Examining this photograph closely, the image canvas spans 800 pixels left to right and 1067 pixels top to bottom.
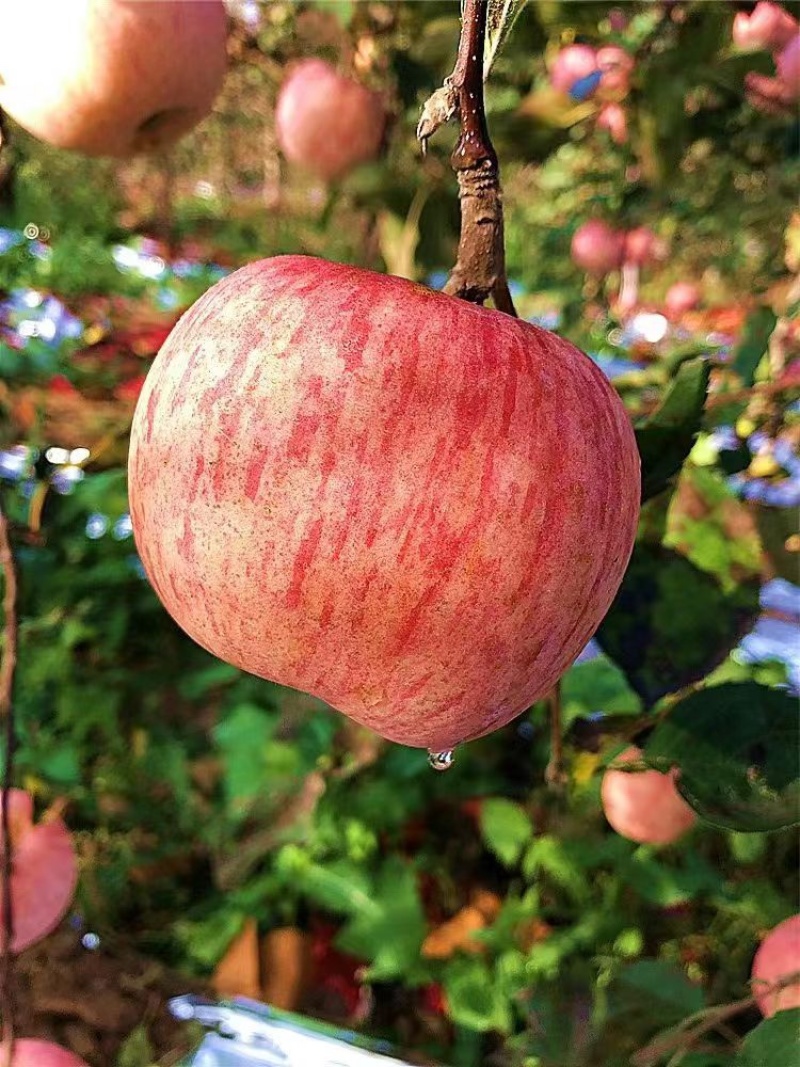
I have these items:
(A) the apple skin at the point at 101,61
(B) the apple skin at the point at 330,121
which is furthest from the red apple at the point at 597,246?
(A) the apple skin at the point at 101,61

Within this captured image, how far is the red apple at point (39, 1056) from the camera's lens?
447 mm

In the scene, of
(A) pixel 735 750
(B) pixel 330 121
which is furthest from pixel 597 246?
(A) pixel 735 750

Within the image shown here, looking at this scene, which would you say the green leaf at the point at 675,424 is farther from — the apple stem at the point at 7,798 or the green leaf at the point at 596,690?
the green leaf at the point at 596,690

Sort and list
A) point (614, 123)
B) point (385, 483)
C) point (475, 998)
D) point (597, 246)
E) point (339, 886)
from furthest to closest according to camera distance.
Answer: point (597, 246)
point (614, 123)
point (339, 886)
point (475, 998)
point (385, 483)

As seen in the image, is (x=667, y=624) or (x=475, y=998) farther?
(x=475, y=998)

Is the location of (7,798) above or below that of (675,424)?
below

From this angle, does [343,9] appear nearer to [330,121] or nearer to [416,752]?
[330,121]

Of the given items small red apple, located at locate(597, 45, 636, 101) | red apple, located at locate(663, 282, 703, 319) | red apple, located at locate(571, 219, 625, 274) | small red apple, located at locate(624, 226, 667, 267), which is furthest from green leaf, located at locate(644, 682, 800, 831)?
red apple, located at locate(663, 282, 703, 319)

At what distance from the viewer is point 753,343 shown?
69 cm

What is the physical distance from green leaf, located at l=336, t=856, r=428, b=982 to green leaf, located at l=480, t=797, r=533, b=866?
0.10m

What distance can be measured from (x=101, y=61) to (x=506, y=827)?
0.82 m

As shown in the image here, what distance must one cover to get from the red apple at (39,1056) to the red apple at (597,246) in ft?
4.41

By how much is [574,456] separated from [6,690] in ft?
0.99

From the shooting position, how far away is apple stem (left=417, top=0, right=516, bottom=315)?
0.91 ft
